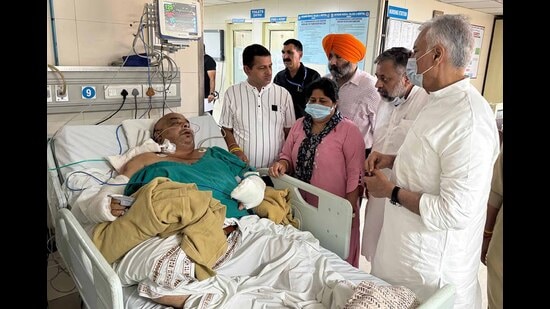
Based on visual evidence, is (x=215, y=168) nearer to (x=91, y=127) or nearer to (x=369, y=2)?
(x=91, y=127)

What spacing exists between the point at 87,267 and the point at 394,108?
167cm

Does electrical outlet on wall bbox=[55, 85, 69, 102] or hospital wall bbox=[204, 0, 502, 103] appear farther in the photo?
hospital wall bbox=[204, 0, 502, 103]

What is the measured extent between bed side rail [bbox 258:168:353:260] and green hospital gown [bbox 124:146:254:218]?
29 cm

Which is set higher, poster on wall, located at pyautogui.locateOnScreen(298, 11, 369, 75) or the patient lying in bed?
poster on wall, located at pyautogui.locateOnScreen(298, 11, 369, 75)

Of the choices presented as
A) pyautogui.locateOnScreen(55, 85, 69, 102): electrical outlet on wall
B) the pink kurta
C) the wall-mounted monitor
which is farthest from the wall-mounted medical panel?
the pink kurta

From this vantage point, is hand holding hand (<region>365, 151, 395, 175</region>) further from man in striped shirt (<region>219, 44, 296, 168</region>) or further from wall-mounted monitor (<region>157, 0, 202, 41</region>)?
wall-mounted monitor (<region>157, 0, 202, 41</region>)

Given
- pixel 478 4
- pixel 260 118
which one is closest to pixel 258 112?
pixel 260 118

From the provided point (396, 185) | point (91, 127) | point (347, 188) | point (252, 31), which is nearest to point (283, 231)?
point (347, 188)

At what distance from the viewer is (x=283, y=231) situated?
178cm

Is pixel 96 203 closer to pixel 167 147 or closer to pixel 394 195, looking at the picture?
pixel 167 147

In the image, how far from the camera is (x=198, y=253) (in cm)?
138

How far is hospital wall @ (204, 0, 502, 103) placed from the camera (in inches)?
174

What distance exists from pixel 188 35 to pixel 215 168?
0.88 m

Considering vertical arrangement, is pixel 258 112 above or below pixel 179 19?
below
